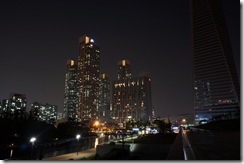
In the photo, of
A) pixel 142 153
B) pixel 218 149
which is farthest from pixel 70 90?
pixel 218 149

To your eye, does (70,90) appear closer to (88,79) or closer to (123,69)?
(88,79)

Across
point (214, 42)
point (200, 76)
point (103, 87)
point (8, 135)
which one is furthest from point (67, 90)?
point (8, 135)

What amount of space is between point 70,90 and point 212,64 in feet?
290

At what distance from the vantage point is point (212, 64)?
277 ft

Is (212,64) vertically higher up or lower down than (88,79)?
lower down

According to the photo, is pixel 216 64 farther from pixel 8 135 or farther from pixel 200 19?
pixel 8 135

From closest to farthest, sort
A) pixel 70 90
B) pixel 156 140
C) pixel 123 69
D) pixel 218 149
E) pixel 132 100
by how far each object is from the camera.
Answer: pixel 218 149 < pixel 156 140 < pixel 132 100 < pixel 70 90 < pixel 123 69

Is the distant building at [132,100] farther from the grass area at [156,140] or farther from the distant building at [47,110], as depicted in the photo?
the grass area at [156,140]

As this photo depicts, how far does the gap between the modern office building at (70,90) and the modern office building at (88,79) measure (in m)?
9.49

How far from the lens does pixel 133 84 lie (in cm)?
11912

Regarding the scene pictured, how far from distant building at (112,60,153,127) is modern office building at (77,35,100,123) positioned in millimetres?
12274

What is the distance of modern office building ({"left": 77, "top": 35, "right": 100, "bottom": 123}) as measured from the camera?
124m

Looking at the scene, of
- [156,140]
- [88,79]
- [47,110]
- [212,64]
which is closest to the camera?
[156,140]

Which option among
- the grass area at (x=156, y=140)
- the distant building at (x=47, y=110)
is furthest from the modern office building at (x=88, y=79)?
the grass area at (x=156, y=140)
